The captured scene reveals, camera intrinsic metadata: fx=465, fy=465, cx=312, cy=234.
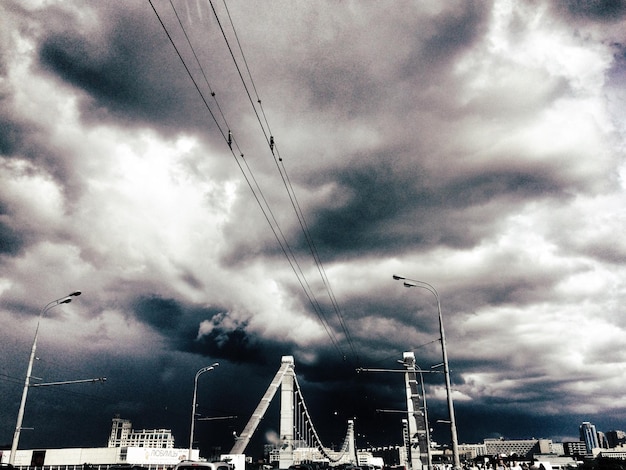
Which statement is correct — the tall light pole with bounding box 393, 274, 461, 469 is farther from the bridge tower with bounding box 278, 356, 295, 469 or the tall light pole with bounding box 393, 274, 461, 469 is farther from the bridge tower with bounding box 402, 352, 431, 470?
the bridge tower with bounding box 402, 352, 431, 470

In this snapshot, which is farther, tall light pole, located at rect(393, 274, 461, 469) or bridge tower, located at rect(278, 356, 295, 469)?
bridge tower, located at rect(278, 356, 295, 469)

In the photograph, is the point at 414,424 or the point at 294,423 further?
the point at 294,423

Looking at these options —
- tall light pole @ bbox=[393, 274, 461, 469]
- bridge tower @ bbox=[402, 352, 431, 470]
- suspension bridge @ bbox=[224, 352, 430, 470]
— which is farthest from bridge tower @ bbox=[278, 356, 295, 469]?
tall light pole @ bbox=[393, 274, 461, 469]

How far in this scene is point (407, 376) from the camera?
103m

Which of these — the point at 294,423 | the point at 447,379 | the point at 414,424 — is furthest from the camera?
the point at 294,423

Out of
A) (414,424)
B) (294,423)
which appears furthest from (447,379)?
(294,423)

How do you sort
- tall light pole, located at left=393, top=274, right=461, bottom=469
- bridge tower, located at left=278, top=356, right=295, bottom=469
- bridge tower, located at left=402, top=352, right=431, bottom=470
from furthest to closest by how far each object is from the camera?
bridge tower, located at left=402, top=352, right=431, bottom=470, bridge tower, located at left=278, top=356, right=295, bottom=469, tall light pole, located at left=393, top=274, right=461, bottom=469

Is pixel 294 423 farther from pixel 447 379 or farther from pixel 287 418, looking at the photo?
pixel 447 379

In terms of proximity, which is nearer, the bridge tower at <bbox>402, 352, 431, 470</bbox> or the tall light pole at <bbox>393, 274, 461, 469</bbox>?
the tall light pole at <bbox>393, 274, 461, 469</bbox>

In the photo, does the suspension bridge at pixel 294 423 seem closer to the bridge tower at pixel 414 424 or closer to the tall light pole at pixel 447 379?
the bridge tower at pixel 414 424

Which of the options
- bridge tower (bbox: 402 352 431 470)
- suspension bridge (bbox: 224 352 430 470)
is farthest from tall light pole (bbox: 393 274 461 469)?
bridge tower (bbox: 402 352 431 470)

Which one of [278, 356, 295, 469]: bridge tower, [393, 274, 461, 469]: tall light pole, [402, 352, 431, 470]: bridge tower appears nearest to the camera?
[393, 274, 461, 469]: tall light pole

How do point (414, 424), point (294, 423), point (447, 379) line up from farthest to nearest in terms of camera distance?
point (294, 423), point (414, 424), point (447, 379)

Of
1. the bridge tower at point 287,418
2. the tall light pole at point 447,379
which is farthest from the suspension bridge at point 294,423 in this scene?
the tall light pole at point 447,379
